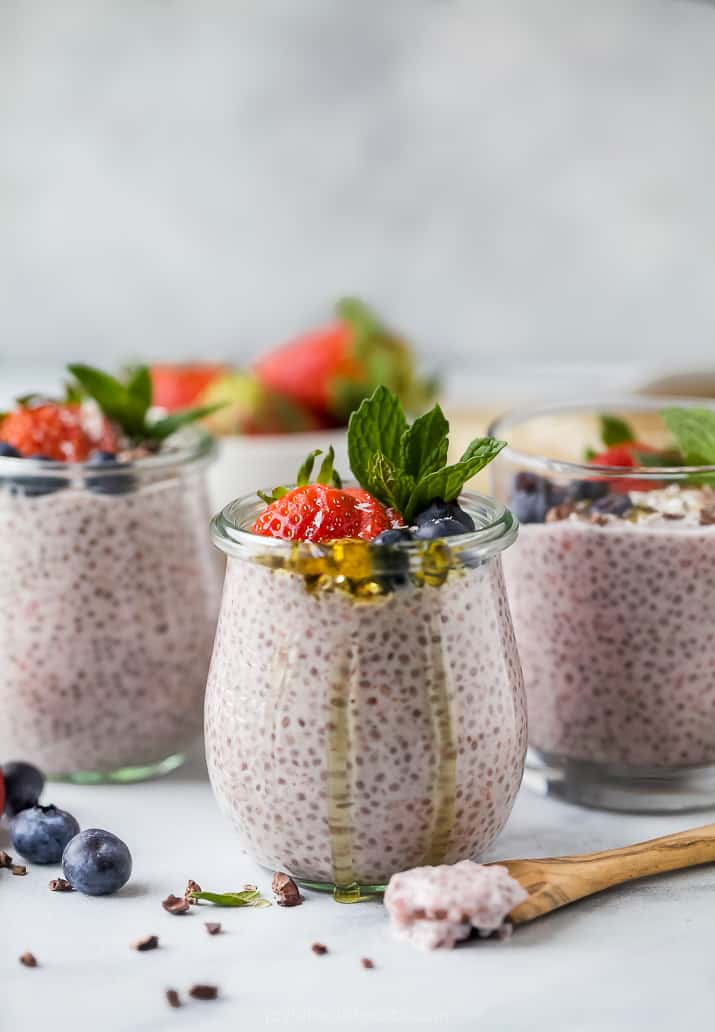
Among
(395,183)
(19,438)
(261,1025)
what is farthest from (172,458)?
Answer: (395,183)

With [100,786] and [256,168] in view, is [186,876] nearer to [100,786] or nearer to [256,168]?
[100,786]

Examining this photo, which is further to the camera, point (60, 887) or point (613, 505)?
point (613, 505)

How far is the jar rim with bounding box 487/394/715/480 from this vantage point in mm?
1090

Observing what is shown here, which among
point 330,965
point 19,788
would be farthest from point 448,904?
point 19,788

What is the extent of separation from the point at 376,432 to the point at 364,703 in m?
0.22

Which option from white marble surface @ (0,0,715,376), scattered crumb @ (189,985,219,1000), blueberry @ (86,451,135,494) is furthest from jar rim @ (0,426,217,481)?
white marble surface @ (0,0,715,376)

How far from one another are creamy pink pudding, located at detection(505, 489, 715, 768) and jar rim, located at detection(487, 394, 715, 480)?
4cm

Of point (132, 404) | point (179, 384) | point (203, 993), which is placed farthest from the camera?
point (179, 384)

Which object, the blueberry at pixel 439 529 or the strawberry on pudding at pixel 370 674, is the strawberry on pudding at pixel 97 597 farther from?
the blueberry at pixel 439 529

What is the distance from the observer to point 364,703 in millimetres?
935

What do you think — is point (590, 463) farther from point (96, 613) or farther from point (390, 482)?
point (96, 613)

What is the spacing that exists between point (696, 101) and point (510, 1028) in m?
2.00

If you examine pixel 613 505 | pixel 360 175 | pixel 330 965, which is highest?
pixel 360 175

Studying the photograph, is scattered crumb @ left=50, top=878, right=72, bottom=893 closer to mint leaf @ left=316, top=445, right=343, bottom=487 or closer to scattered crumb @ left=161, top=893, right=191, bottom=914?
scattered crumb @ left=161, top=893, right=191, bottom=914
